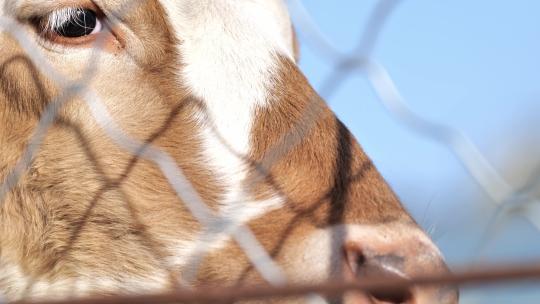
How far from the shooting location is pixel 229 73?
1924mm

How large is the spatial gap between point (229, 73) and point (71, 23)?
0.38m

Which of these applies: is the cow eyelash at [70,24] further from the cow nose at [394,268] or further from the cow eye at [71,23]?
the cow nose at [394,268]

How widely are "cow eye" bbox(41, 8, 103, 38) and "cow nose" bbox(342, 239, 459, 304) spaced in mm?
809

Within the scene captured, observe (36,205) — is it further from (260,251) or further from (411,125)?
(411,125)

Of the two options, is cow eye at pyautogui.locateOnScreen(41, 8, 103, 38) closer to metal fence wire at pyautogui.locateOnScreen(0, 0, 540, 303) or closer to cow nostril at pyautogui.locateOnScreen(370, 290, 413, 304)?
metal fence wire at pyautogui.locateOnScreen(0, 0, 540, 303)

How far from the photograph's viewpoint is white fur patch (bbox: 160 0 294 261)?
5.87 feet

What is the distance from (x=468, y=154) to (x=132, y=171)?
923 millimetres

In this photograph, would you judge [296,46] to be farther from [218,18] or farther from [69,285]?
[69,285]

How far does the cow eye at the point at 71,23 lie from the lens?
1.94 meters

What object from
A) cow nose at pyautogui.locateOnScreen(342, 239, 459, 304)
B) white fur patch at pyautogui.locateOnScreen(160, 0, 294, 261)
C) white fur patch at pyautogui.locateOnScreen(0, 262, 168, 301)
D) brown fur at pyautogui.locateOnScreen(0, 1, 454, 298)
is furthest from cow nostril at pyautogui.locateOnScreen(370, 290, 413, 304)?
white fur patch at pyautogui.locateOnScreen(0, 262, 168, 301)

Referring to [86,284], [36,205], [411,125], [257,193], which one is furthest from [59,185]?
[411,125]

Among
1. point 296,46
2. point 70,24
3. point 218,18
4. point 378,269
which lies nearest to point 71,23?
point 70,24

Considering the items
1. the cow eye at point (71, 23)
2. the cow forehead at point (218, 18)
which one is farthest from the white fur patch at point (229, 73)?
the cow eye at point (71, 23)

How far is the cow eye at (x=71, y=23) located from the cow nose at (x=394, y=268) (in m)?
0.81
